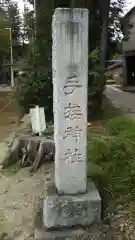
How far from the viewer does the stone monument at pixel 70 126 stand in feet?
9.95

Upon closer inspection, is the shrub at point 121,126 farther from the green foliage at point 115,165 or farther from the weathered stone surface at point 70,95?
the weathered stone surface at point 70,95

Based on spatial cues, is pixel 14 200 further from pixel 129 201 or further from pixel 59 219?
pixel 129 201

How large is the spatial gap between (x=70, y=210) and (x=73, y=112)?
1.10 metres

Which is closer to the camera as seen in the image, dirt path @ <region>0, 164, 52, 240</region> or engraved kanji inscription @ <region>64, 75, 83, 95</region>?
engraved kanji inscription @ <region>64, 75, 83, 95</region>

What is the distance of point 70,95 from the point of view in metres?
3.12

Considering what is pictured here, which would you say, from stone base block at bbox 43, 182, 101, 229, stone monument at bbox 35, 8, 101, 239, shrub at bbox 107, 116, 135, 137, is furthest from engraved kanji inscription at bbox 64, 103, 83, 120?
shrub at bbox 107, 116, 135, 137

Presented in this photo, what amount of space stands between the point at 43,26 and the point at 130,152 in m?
5.13

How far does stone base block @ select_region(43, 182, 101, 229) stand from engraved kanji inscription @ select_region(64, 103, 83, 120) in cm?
91

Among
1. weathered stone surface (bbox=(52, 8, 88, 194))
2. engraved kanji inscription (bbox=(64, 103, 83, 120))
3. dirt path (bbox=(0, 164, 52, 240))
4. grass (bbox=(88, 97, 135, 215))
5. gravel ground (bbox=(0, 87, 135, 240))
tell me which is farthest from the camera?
grass (bbox=(88, 97, 135, 215))

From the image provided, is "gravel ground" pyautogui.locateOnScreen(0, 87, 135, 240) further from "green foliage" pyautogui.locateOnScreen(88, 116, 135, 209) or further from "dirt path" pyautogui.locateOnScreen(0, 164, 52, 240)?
"green foliage" pyautogui.locateOnScreen(88, 116, 135, 209)

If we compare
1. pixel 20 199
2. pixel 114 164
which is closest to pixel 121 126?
pixel 114 164

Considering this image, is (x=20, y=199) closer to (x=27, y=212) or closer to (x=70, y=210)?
(x=27, y=212)

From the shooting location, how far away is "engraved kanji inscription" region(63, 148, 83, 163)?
129 inches

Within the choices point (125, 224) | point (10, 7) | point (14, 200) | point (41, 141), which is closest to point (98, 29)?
point (41, 141)
